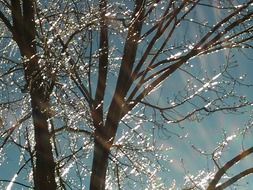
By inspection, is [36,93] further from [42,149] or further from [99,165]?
[99,165]

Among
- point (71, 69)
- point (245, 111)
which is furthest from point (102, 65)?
point (245, 111)

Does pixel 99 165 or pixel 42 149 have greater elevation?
pixel 42 149

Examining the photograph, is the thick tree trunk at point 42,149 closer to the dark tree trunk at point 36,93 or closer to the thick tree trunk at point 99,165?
the dark tree trunk at point 36,93

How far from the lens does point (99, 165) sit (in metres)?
4.25

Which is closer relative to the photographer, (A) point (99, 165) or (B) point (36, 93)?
(A) point (99, 165)

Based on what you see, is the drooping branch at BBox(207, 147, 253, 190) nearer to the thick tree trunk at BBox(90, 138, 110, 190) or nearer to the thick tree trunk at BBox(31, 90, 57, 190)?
the thick tree trunk at BBox(90, 138, 110, 190)

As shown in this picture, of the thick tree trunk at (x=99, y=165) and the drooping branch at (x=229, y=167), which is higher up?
the thick tree trunk at (x=99, y=165)

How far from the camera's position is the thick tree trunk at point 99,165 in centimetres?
415

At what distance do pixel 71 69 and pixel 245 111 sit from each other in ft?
6.79

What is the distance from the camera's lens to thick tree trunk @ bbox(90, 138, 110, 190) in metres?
4.15

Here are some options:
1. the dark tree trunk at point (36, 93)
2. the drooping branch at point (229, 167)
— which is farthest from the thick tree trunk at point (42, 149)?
the drooping branch at point (229, 167)

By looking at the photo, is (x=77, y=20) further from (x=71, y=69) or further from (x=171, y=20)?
(x=171, y=20)

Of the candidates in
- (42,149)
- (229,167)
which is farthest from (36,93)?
(229,167)

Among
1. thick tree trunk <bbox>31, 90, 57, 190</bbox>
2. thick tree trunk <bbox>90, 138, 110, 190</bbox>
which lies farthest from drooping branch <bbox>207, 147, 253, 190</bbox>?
thick tree trunk <bbox>31, 90, 57, 190</bbox>
